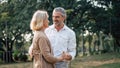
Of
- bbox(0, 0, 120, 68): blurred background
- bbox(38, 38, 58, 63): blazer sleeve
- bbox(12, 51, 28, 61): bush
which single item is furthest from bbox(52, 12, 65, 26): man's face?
bbox(12, 51, 28, 61): bush

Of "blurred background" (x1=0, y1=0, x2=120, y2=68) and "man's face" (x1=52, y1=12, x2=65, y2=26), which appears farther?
"blurred background" (x1=0, y1=0, x2=120, y2=68)

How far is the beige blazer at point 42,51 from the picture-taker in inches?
114

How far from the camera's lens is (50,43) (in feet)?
9.73

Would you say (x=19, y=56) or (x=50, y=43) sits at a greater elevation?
(x=50, y=43)

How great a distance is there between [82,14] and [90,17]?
57 centimetres

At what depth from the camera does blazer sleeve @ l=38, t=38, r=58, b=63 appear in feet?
9.48

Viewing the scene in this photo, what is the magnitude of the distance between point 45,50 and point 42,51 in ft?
0.10

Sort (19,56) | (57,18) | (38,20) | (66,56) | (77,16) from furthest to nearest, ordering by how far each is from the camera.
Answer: (19,56), (77,16), (57,18), (66,56), (38,20)

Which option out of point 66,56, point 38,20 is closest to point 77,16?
point 66,56

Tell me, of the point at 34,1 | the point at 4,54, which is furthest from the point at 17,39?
the point at 34,1

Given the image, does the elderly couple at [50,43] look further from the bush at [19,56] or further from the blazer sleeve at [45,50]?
the bush at [19,56]

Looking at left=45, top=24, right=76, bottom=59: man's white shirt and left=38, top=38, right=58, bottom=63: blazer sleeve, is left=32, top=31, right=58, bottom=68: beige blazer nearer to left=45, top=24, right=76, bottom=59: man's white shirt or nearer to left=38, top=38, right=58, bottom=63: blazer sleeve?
left=38, top=38, right=58, bottom=63: blazer sleeve

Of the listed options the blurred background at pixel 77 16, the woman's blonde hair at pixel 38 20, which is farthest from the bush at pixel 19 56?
the woman's blonde hair at pixel 38 20

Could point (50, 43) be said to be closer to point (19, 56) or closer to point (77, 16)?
point (77, 16)
